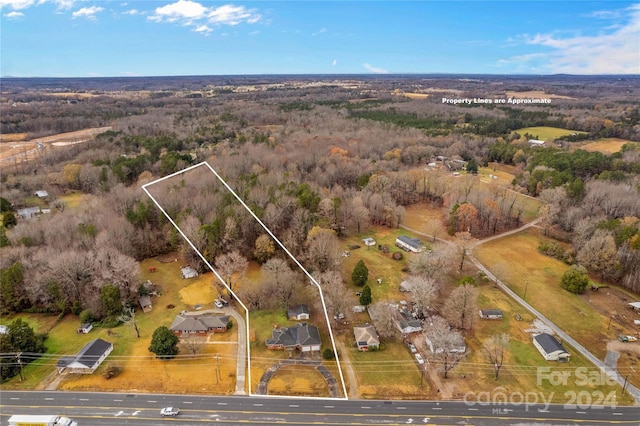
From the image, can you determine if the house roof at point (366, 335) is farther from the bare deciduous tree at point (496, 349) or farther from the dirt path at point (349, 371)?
the bare deciduous tree at point (496, 349)

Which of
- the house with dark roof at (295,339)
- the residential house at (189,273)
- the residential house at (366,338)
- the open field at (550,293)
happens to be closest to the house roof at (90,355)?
the residential house at (189,273)

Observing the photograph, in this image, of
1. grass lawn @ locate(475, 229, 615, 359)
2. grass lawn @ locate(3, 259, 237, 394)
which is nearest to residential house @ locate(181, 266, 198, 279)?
grass lawn @ locate(3, 259, 237, 394)

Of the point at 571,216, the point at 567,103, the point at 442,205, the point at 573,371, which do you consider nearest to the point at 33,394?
the point at 573,371

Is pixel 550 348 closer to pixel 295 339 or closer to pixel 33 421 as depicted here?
pixel 295 339

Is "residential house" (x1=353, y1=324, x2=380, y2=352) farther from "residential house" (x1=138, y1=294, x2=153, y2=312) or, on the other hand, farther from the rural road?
"residential house" (x1=138, y1=294, x2=153, y2=312)

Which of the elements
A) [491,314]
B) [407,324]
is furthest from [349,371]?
[491,314]

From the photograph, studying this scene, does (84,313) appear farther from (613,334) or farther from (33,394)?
(613,334)

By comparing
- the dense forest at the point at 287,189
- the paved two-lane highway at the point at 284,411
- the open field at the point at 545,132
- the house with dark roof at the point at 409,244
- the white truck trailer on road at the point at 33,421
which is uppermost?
the open field at the point at 545,132
